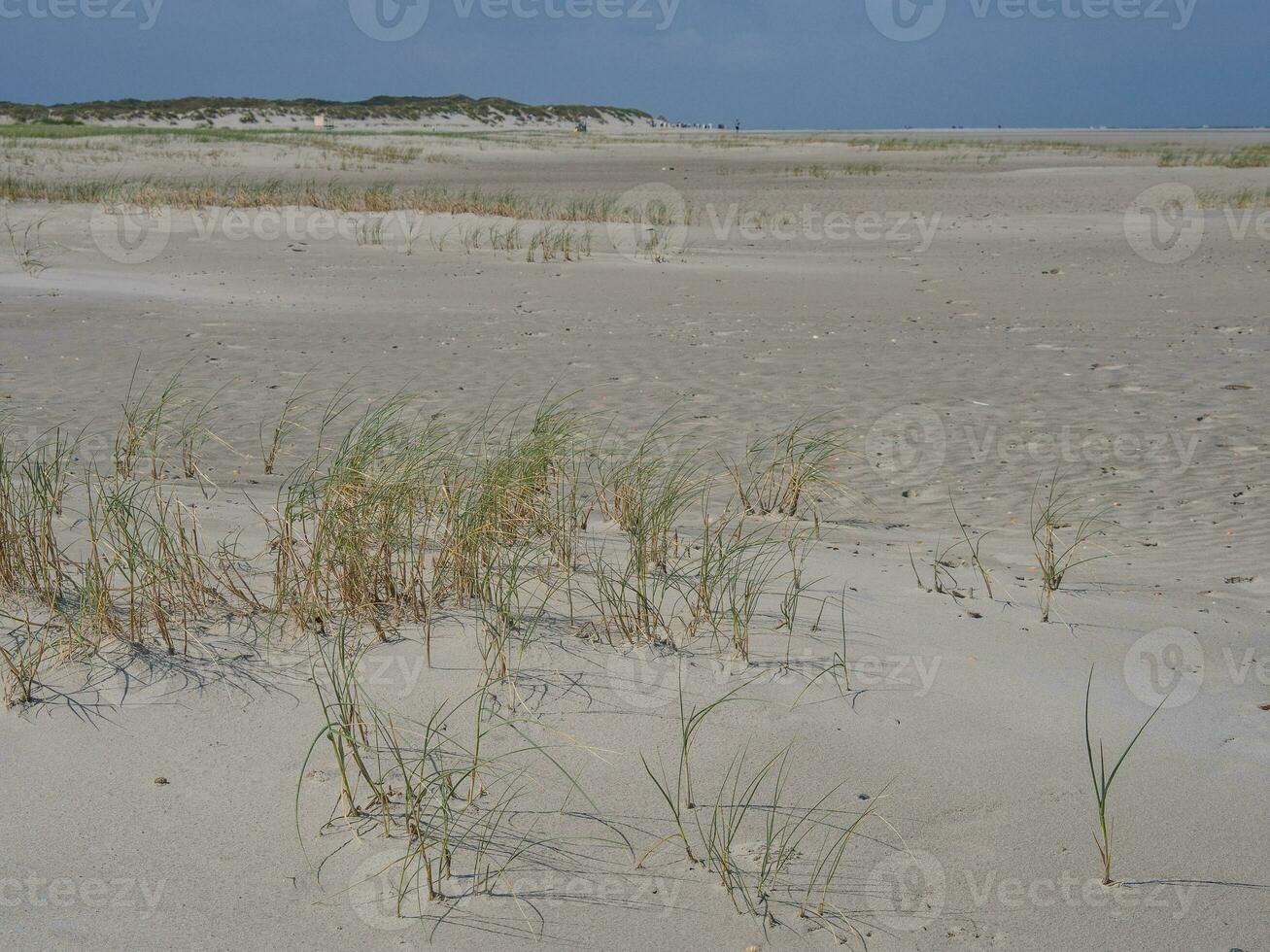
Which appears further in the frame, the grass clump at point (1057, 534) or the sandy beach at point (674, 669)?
the grass clump at point (1057, 534)

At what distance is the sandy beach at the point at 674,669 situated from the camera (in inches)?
84.4

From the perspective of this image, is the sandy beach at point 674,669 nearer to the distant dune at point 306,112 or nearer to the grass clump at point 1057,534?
the grass clump at point 1057,534

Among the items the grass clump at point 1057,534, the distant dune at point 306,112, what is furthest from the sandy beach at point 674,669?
the distant dune at point 306,112

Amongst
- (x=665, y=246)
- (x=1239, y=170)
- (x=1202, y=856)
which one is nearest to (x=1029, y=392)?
(x=1202, y=856)

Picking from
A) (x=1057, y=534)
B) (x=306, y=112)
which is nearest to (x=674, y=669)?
(x=1057, y=534)

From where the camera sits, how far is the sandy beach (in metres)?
2.14

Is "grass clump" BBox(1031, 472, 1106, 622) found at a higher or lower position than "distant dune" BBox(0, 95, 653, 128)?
lower

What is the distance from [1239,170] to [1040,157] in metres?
11.6

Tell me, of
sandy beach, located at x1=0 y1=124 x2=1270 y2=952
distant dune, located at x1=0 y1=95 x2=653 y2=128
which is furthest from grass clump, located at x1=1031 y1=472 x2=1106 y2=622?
Answer: distant dune, located at x1=0 y1=95 x2=653 y2=128

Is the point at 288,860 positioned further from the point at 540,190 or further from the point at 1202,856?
the point at 540,190

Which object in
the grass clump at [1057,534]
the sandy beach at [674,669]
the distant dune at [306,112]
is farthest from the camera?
the distant dune at [306,112]

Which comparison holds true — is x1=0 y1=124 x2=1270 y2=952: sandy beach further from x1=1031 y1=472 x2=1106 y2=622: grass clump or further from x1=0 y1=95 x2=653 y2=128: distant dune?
x1=0 y1=95 x2=653 y2=128: distant dune

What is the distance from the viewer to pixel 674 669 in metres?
3.01

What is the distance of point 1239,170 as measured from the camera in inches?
1120
